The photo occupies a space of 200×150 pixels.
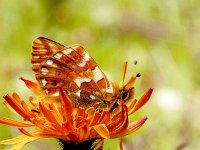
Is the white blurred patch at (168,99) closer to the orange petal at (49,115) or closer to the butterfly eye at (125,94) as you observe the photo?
the butterfly eye at (125,94)

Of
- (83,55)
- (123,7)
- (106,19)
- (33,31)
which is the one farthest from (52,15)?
(83,55)

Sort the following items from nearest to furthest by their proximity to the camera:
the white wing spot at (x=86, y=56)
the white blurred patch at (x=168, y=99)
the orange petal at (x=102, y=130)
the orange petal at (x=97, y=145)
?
the orange petal at (x=102, y=130) < the orange petal at (x=97, y=145) < the white wing spot at (x=86, y=56) < the white blurred patch at (x=168, y=99)

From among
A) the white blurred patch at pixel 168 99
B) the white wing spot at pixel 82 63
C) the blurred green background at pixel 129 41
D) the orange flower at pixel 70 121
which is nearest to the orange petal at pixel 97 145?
the orange flower at pixel 70 121

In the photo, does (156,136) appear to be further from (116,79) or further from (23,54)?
(23,54)

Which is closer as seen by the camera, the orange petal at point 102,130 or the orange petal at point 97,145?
the orange petal at point 102,130

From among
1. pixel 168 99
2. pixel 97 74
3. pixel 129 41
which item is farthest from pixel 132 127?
pixel 129 41

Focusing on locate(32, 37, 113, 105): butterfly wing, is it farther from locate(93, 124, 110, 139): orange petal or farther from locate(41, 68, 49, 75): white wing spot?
locate(93, 124, 110, 139): orange petal

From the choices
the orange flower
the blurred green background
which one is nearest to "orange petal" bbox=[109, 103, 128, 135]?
the orange flower

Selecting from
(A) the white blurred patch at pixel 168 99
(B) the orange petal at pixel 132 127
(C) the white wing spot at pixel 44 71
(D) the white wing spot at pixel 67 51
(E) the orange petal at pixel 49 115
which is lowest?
(A) the white blurred patch at pixel 168 99
